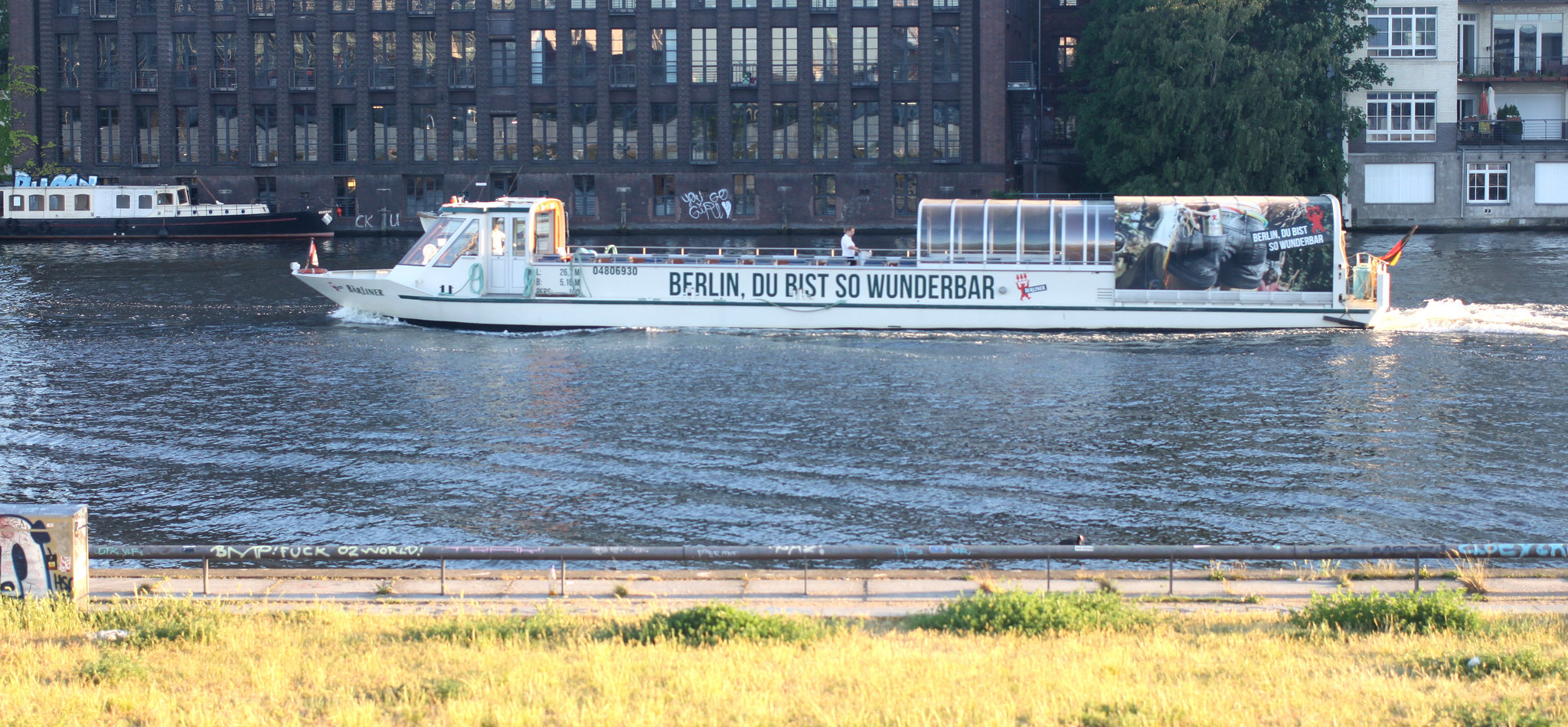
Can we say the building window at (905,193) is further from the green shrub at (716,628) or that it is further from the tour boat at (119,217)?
the green shrub at (716,628)

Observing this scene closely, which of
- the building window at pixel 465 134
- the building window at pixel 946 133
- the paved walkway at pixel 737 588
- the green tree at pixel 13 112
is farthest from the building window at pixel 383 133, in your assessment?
the paved walkway at pixel 737 588

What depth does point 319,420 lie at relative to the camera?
28828 mm

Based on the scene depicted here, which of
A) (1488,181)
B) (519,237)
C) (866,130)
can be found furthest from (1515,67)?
(519,237)

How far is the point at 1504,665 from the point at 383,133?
3257 inches

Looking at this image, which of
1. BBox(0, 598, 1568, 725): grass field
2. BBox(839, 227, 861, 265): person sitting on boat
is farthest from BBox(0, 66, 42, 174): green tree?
BBox(0, 598, 1568, 725): grass field

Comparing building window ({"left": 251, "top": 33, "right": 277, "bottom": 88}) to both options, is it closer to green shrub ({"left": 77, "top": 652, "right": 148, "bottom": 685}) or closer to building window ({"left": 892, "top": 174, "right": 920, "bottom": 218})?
building window ({"left": 892, "top": 174, "right": 920, "bottom": 218})

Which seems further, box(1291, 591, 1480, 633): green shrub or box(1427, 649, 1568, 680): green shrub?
box(1291, 591, 1480, 633): green shrub

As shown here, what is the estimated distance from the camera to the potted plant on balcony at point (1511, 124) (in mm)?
80812

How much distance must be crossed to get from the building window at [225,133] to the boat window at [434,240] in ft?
163

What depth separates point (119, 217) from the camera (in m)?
78.4

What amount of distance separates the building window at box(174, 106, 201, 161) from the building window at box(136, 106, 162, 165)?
3.56 feet

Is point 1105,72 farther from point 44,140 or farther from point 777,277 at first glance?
point 44,140

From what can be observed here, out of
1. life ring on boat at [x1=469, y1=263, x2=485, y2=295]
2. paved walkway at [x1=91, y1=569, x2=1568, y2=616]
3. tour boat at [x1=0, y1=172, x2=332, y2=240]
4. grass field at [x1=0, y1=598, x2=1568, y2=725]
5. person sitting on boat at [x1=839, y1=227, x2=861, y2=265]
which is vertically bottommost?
paved walkway at [x1=91, y1=569, x2=1568, y2=616]

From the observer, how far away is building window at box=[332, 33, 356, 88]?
8650 centimetres
